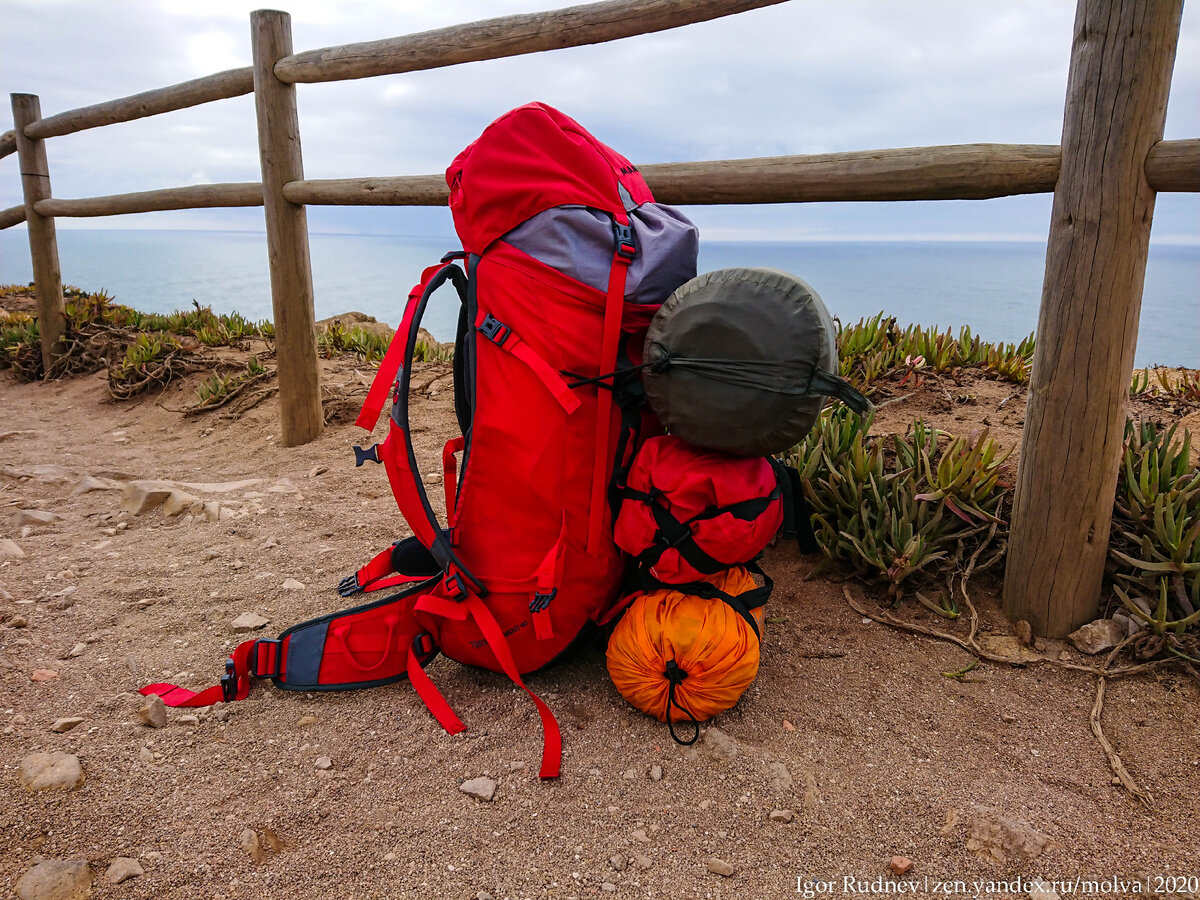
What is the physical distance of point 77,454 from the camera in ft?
14.7

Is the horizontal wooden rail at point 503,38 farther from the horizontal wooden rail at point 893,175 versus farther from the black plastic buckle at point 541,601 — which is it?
the black plastic buckle at point 541,601

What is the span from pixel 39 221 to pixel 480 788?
6.49 metres

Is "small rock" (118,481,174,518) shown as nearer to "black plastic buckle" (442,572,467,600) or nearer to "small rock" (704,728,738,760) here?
"black plastic buckle" (442,572,467,600)

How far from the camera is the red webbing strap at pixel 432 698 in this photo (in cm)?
188

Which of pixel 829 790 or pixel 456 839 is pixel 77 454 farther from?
pixel 829 790

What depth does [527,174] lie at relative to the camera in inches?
72.4

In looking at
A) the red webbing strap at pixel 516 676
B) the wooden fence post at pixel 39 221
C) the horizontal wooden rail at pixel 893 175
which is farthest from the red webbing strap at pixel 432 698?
the wooden fence post at pixel 39 221

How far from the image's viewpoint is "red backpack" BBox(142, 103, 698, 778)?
5.96ft

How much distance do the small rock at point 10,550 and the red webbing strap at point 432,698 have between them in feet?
6.13

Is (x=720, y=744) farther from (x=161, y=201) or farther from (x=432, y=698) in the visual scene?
(x=161, y=201)

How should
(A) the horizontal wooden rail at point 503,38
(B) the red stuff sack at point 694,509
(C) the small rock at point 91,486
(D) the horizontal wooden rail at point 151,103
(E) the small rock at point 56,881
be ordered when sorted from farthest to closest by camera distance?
(D) the horizontal wooden rail at point 151,103
(C) the small rock at point 91,486
(A) the horizontal wooden rail at point 503,38
(B) the red stuff sack at point 694,509
(E) the small rock at point 56,881

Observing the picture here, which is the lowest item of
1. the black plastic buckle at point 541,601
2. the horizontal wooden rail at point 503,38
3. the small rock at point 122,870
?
the small rock at point 122,870

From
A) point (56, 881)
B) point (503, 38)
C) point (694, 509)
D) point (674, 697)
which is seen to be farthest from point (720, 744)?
point (503, 38)

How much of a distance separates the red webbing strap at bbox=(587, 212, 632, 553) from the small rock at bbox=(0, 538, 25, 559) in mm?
2375
